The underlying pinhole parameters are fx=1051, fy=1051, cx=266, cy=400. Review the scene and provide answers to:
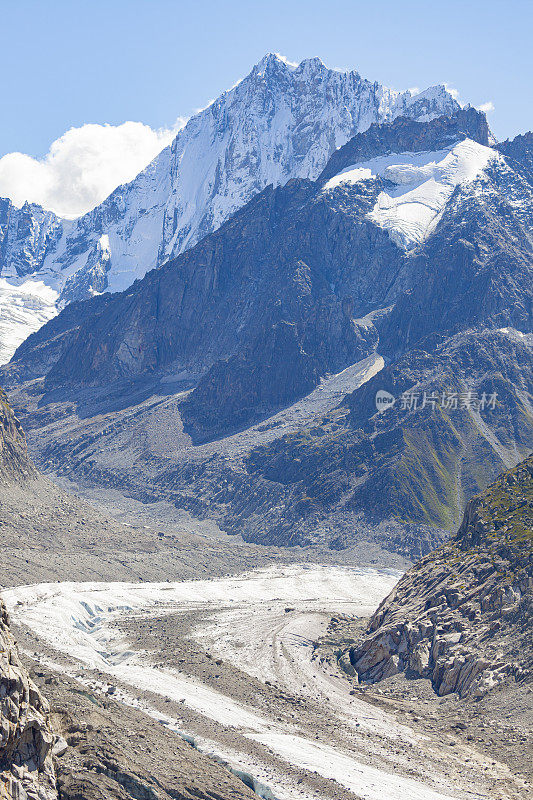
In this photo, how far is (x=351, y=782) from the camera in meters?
94.2

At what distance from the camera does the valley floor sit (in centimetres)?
9538

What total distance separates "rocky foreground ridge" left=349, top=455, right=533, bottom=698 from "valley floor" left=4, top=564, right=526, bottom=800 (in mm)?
8477

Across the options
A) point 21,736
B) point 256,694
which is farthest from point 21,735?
point 256,694

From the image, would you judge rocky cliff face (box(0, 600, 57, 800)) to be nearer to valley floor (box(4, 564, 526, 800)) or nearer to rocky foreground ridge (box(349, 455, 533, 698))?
valley floor (box(4, 564, 526, 800))

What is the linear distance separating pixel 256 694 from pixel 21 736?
214 ft

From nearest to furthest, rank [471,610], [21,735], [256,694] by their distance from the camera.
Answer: [21,735]
[256,694]
[471,610]

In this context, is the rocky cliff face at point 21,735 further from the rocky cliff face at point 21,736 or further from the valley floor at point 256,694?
the valley floor at point 256,694

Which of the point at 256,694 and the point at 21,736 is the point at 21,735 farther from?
the point at 256,694

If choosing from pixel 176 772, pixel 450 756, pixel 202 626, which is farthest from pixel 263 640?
pixel 176 772

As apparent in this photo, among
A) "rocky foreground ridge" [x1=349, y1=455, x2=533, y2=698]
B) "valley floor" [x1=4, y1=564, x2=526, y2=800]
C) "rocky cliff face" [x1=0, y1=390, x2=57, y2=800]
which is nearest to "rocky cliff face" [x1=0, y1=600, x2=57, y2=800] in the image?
"rocky cliff face" [x1=0, y1=390, x2=57, y2=800]

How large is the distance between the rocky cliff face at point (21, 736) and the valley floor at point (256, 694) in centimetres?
3019

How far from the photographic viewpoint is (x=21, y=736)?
62656 millimetres

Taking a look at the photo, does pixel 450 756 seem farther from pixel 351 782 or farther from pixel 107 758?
pixel 107 758

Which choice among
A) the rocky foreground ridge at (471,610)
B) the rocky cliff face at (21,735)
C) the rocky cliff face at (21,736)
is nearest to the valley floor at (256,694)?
the rocky foreground ridge at (471,610)
